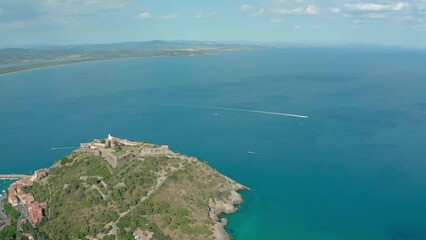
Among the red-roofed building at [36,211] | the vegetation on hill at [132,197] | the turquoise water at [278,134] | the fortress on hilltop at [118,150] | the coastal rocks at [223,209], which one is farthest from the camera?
the fortress on hilltop at [118,150]

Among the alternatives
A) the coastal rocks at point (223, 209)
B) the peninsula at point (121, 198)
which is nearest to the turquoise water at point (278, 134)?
the coastal rocks at point (223, 209)

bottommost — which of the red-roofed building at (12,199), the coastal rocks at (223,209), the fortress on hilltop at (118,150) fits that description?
the coastal rocks at (223,209)

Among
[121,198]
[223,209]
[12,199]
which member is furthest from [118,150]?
[223,209]

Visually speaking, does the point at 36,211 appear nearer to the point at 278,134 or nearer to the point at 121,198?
the point at 121,198

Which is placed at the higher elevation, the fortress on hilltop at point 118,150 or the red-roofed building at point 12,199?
the fortress on hilltop at point 118,150

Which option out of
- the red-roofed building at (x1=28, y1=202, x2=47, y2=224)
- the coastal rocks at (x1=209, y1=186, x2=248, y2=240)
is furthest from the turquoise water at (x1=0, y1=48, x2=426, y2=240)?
the red-roofed building at (x1=28, y1=202, x2=47, y2=224)

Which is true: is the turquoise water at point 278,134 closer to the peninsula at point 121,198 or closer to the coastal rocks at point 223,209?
the coastal rocks at point 223,209

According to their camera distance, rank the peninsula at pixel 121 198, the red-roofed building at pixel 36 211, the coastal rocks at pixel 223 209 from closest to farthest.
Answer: the peninsula at pixel 121 198 → the coastal rocks at pixel 223 209 → the red-roofed building at pixel 36 211
